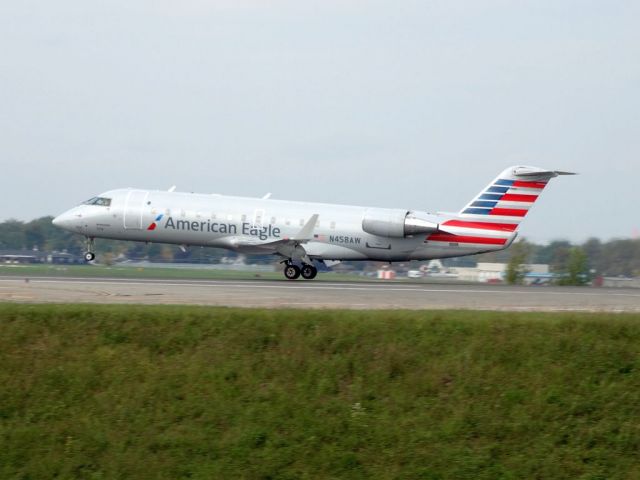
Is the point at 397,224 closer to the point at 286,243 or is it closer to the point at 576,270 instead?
the point at 286,243

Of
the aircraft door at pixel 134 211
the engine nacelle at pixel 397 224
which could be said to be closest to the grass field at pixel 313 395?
the engine nacelle at pixel 397 224

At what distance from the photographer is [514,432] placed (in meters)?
11.8

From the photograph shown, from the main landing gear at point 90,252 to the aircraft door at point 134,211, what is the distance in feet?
7.90

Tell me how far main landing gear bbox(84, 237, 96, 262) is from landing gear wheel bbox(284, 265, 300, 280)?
8819 millimetres

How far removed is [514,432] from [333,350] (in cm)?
312

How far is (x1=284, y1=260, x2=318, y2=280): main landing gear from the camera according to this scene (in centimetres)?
3391

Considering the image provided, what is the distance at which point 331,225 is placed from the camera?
112ft

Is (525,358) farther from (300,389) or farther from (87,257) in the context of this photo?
(87,257)

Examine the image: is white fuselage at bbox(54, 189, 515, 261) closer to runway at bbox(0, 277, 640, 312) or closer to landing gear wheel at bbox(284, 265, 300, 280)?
landing gear wheel at bbox(284, 265, 300, 280)

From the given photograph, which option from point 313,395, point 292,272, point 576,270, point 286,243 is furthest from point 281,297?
point 576,270

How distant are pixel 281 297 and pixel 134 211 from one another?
14.8 meters

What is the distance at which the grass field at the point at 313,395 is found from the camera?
11336mm

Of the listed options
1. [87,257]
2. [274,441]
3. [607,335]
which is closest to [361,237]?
[87,257]

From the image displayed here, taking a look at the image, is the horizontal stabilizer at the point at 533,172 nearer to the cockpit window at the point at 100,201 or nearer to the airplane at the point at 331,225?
the airplane at the point at 331,225
